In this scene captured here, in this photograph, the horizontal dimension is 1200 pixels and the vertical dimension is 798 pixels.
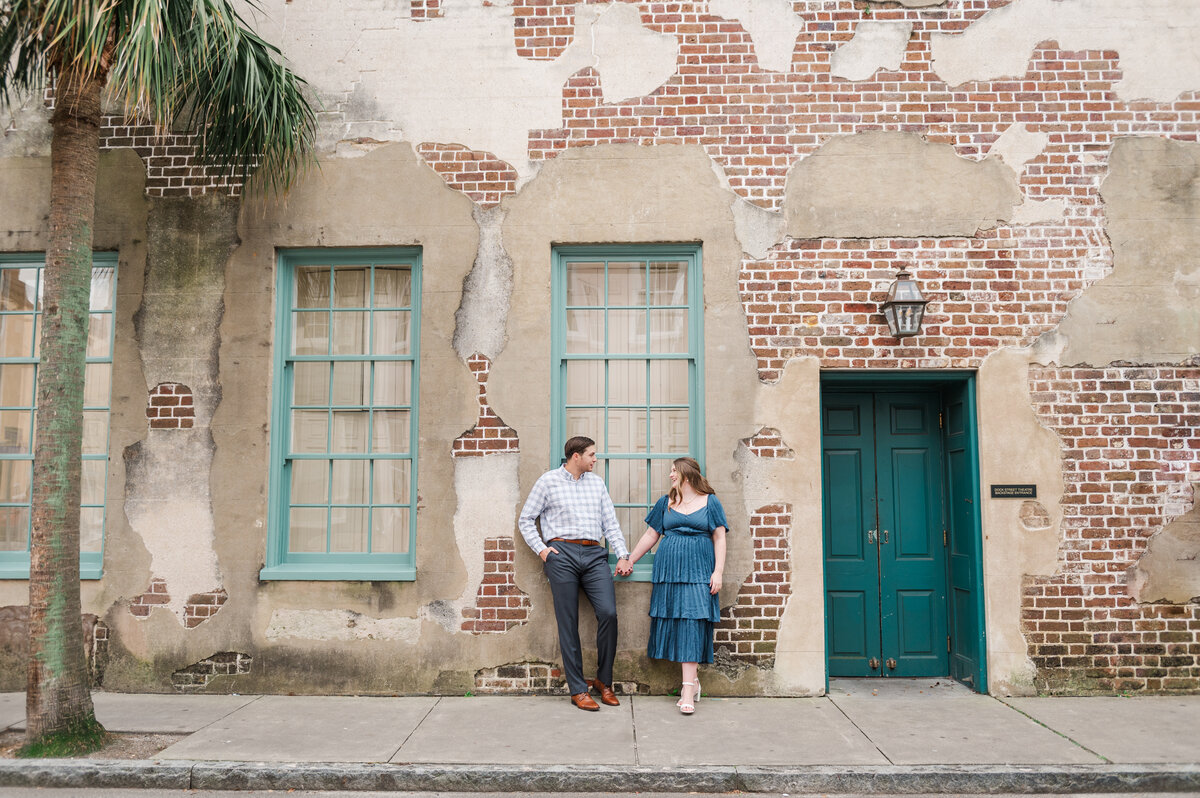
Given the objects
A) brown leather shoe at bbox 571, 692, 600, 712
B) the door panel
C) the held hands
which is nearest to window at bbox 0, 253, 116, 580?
brown leather shoe at bbox 571, 692, 600, 712

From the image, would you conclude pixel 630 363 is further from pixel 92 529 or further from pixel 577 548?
pixel 92 529

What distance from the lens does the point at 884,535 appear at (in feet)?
22.3

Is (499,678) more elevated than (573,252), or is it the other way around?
(573,252)

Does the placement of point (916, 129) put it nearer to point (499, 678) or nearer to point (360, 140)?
point (360, 140)

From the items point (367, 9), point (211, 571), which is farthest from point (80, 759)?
point (367, 9)

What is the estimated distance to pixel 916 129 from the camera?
21.5ft

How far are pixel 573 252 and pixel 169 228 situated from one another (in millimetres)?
3278

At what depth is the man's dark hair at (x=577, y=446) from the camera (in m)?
6.07

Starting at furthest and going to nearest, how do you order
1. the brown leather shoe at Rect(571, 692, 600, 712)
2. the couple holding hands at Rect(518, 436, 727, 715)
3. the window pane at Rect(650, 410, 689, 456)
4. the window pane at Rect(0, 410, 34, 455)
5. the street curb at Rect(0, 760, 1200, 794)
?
the window pane at Rect(0, 410, 34, 455) → the window pane at Rect(650, 410, 689, 456) → the couple holding hands at Rect(518, 436, 727, 715) → the brown leather shoe at Rect(571, 692, 600, 712) → the street curb at Rect(0, 760, 1200, 794)

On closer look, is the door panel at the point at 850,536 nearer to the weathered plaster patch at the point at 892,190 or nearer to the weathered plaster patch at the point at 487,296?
the weathered plaster patch at the point at 892,190

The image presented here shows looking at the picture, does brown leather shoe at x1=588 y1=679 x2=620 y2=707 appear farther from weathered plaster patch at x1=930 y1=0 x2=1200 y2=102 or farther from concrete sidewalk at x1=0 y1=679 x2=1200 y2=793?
weathered plaster patch at x1=930 y1=0 x2=1200 y2=102

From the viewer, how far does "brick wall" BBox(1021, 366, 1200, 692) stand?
6.16 metres

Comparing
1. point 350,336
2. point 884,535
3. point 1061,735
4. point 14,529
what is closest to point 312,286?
point 350,336

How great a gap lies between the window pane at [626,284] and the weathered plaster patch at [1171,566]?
4.28 m
